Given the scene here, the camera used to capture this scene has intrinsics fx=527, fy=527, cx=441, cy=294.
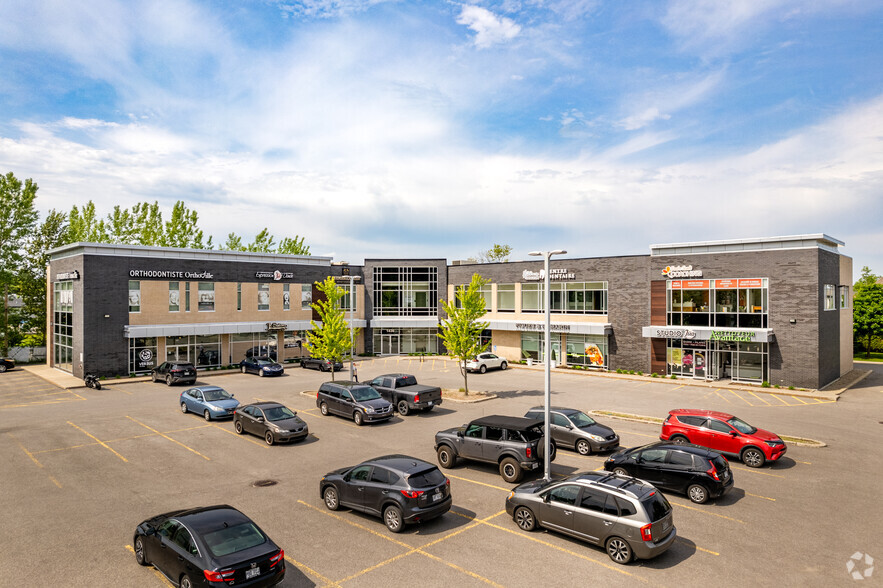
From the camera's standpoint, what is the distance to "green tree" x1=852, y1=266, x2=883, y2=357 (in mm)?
58812

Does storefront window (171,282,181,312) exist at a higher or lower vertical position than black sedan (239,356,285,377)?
higher

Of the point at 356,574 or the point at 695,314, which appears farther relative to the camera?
the point at 695,314

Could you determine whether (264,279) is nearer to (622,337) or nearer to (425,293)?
(425,293)

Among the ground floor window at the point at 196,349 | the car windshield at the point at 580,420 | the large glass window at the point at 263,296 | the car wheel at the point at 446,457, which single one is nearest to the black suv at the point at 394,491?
the car wheel at the point at 446,457

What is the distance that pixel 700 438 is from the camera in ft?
67.5

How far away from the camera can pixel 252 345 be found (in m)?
48.7

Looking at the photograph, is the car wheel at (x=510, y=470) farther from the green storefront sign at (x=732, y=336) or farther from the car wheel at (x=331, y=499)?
the green storefront sign at (x=732, y=336)

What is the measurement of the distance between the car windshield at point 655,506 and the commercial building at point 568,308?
24.1 m

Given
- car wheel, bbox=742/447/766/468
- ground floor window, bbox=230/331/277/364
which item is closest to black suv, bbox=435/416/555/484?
car wheel, bbox=742/447/766/468

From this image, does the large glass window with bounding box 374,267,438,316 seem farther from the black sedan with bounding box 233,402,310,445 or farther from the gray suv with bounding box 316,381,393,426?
the black sedan with bounding box 233,402,310,445

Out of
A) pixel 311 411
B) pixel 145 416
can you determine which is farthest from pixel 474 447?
pixel 145 416

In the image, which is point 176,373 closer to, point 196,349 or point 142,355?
point 142,355

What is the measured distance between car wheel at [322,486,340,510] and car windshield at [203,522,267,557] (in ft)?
14.0

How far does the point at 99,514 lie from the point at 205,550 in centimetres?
686
